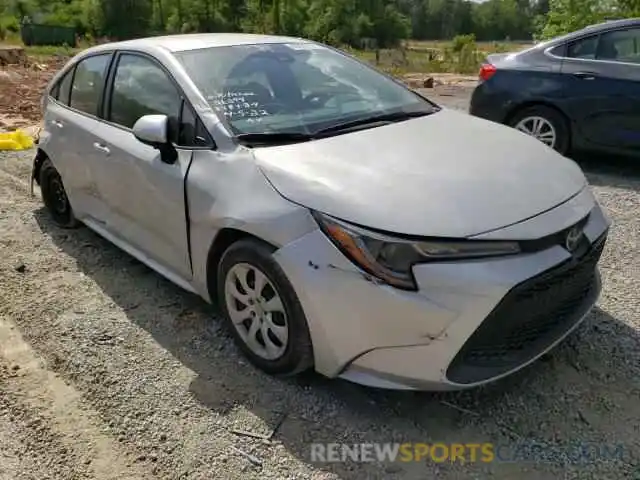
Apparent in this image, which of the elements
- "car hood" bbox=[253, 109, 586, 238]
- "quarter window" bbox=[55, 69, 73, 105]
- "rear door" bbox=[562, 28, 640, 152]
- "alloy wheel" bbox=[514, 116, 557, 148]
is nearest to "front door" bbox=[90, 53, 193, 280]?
"car hood" bbox=[253, 109, 586, 238]

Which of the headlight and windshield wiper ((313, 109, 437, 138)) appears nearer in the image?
the headlight

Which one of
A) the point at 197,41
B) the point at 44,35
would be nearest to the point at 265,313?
Answer: the point at 197,41

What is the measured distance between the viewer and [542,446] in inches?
88.8

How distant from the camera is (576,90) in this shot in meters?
5.53

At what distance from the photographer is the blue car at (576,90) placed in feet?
17.4

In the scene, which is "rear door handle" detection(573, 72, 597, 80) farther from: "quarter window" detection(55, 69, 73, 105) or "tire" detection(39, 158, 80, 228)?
"tire" detection(39, 158, 80, 228)

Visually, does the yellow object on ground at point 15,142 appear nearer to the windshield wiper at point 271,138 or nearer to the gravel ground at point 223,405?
the gravel ground at point 223,405

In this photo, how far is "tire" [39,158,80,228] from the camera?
4.45 m

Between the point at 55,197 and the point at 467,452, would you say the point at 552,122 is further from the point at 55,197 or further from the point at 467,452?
the point at 55,197

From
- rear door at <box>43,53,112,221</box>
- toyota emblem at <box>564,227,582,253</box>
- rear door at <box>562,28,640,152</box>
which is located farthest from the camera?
rear door at <box>562,28,640,152</box>

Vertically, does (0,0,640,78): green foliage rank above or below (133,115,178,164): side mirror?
above

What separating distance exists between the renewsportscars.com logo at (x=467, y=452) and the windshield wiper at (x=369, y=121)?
1457 millimetres

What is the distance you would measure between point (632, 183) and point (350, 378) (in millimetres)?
4160

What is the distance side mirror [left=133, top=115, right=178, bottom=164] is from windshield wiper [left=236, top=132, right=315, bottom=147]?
410mm
